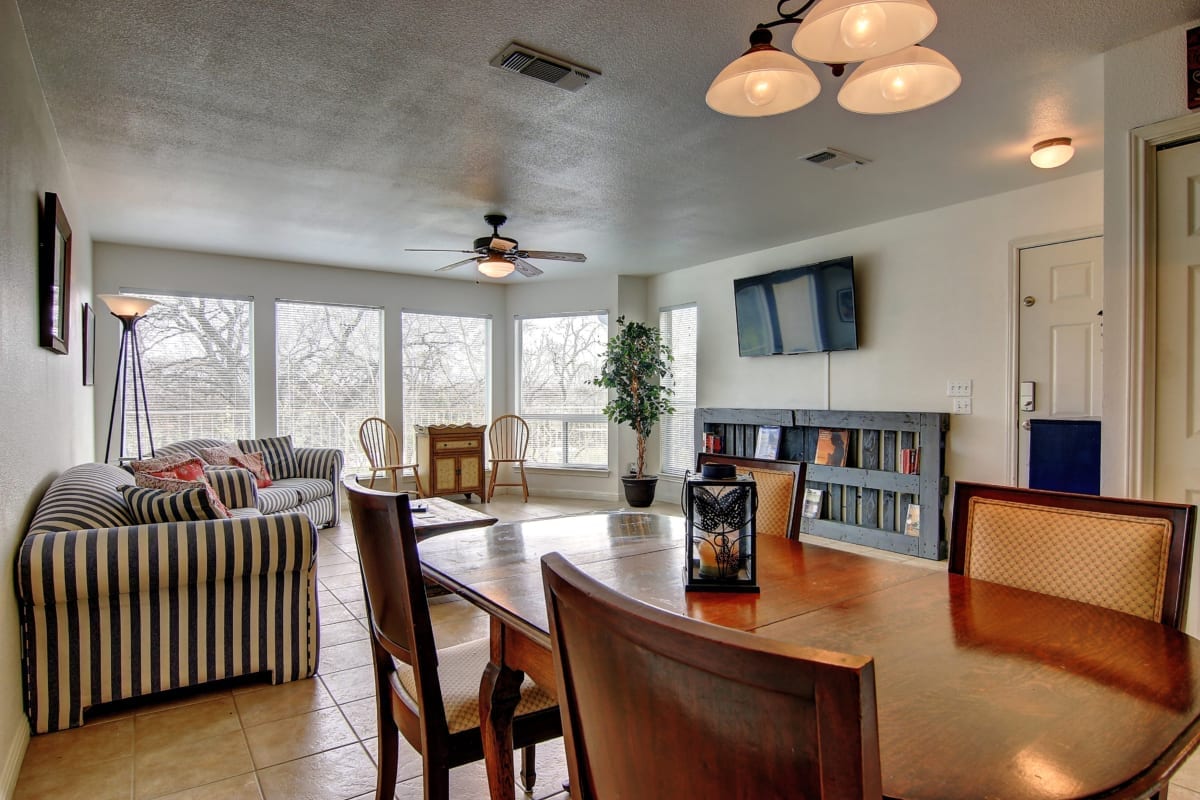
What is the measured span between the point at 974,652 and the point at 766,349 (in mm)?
4876

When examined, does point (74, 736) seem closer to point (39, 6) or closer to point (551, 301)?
point (39, 6)

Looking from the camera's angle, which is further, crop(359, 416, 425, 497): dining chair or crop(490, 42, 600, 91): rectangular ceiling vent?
crop(359, 416, 425, 497): dining chair

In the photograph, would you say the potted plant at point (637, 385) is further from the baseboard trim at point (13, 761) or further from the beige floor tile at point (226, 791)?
the baseboard trim at point (13, 761)

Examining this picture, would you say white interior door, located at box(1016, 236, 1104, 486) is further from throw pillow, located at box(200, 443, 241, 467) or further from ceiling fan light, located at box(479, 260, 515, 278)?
throw pillow, located at box(200, 443, 241, 467)

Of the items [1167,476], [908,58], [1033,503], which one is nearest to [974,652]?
[1033,503]

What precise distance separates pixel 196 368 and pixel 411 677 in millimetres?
5453

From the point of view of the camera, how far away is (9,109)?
216 centimetres

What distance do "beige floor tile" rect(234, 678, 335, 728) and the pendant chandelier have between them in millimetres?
2549

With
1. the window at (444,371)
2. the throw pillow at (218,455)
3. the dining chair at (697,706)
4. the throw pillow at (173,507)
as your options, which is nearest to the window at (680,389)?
the window at (444,371)

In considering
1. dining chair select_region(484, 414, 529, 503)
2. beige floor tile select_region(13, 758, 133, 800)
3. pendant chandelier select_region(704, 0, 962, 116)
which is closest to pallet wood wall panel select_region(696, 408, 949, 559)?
dining chair select_region(484, 414, 529, 503)

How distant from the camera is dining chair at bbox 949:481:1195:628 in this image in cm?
130

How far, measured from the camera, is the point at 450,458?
689 cm

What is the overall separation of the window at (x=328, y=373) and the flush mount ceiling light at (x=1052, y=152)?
5762 mm

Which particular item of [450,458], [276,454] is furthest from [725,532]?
[450,458]
